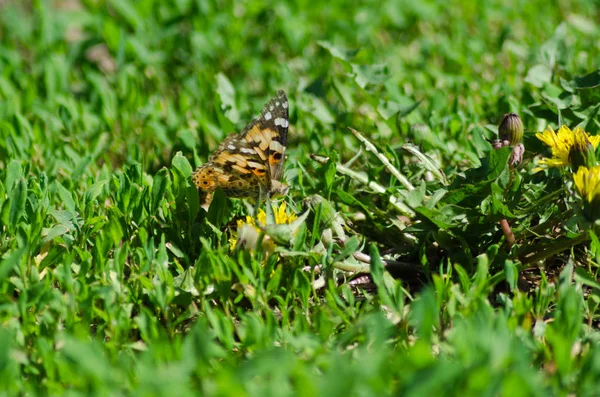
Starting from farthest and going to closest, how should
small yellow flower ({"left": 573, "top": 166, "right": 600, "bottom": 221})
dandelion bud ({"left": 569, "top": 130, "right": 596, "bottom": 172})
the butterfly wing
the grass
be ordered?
the butterfly wing < dandelion bud ({"left": 569, "top": 130, "right": 596, "bottom": 172}) < small yellow flower ({"left": 573, "top": 166, "right": 600, "bottom": 221}) < the grass

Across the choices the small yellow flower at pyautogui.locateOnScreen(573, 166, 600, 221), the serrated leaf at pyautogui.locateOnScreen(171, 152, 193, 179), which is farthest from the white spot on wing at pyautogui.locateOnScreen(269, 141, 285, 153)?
the small yellow flower at pyautogui.locateOnScreen(573, 166, 600, 221)

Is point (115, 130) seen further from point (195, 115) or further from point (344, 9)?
point (344, 9)

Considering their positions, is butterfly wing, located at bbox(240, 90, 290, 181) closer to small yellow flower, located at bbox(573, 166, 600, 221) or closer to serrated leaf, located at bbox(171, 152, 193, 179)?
serrated leaf, located at bbox(171, 152, 193, 179)

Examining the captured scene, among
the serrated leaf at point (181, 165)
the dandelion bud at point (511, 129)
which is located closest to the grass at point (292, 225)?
the serrated leaf at point (181, 165)

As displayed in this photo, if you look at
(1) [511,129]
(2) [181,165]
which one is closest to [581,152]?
(1) [511,129]

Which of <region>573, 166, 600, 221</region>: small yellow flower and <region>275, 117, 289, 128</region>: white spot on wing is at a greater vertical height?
<region>275, 117, 289, 128</region>: white spot on wing

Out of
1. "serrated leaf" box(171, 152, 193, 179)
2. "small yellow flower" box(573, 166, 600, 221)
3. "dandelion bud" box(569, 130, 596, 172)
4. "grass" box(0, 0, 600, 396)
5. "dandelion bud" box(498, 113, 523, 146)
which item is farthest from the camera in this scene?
"serrated leaf" box(171, 152, 193, 179)
